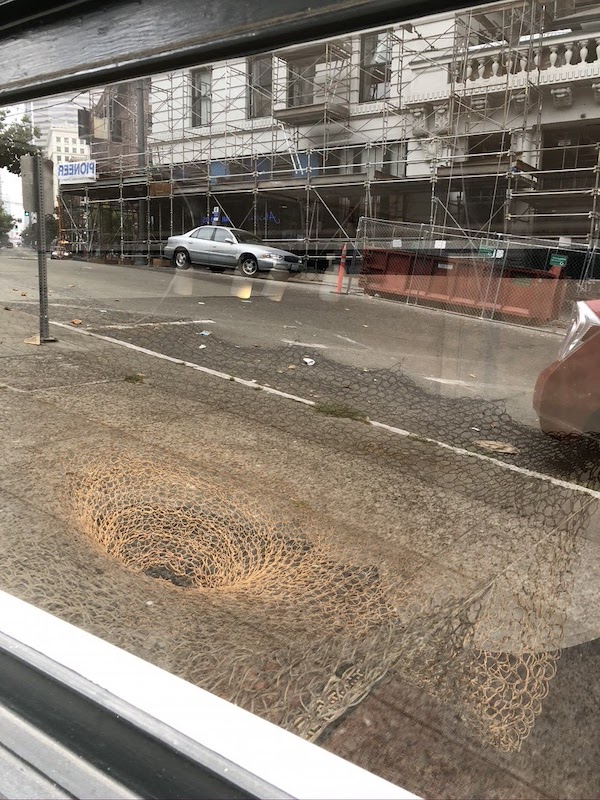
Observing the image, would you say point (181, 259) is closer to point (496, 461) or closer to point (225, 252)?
point (225, 252)

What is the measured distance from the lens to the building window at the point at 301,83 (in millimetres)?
1082

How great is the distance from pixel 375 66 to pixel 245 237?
557mm

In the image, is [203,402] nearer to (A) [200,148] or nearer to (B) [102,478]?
(B) [102,478]

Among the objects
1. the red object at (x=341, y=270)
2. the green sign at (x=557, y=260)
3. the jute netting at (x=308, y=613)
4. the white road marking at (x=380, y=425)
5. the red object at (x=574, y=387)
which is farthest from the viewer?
the white road marking at (x=380, y=425)

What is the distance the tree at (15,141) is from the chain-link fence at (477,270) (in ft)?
2.77

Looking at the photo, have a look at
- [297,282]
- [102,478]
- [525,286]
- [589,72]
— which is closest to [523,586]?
[525,286]

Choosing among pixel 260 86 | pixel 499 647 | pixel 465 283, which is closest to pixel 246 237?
pixel 260 86

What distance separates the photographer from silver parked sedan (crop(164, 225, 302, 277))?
1.62 m

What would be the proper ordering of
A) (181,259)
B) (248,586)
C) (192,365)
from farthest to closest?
(192,365), (181,259), (248,586)

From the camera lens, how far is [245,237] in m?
1.57

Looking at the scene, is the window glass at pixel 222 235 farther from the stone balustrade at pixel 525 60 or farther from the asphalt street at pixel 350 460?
the stone balustrade at pixel 525 60

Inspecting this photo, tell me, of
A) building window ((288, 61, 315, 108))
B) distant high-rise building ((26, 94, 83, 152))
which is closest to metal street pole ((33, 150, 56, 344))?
distant high-rise building ((26, 94, 83, 152))

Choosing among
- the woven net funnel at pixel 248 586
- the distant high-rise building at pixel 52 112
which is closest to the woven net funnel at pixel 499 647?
the woven net funnel at pixel 248 586

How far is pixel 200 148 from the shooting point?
1.45 meters
